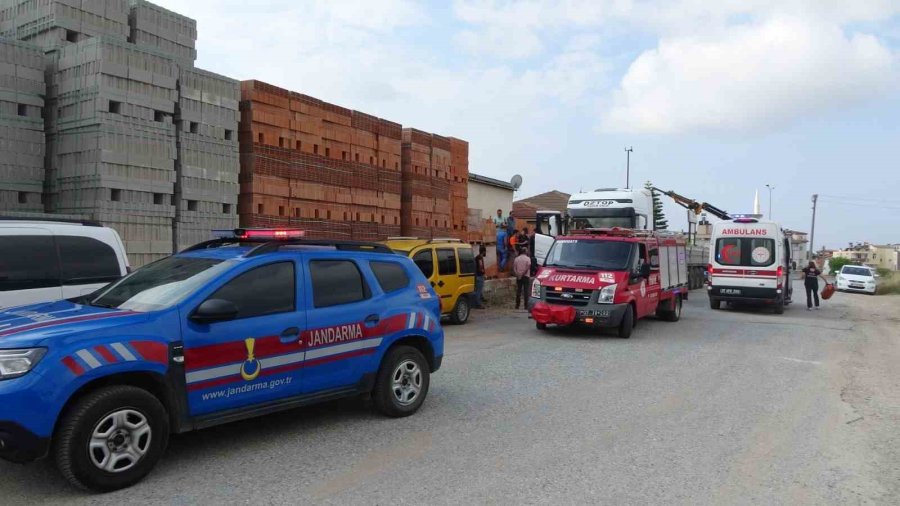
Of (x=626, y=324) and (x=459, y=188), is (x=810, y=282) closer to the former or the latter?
(x=459, y=188)

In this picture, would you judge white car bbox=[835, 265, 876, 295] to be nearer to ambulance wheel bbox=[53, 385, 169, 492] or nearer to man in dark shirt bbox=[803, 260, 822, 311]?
man in dark shirt bbox=[803, 260, 822, 311]

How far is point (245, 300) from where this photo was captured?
5.26m

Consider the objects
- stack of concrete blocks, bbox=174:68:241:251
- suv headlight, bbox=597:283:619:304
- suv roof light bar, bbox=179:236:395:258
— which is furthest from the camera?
suv headlight, bbox=597:283:619:304

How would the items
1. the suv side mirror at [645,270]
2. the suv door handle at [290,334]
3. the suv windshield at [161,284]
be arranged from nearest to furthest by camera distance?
the suv windshield at [161,284] → the suv door handle at [290,334] → the suv side mirror at [645,270]

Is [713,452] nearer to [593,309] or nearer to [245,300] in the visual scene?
[245,300]

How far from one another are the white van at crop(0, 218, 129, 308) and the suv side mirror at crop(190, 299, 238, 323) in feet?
8.68

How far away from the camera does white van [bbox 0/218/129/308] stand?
6.34 meters

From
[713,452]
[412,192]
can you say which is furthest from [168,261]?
[412,192]

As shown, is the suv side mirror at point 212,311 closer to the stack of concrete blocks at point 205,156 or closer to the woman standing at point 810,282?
the stack of concrete blocks at point 205,156

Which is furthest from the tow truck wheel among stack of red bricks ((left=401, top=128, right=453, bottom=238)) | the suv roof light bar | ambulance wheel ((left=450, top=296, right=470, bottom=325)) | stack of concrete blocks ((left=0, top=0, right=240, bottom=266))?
the suv roof light bar

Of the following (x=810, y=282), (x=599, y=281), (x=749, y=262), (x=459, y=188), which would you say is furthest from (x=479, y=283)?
(x=810, y=282)

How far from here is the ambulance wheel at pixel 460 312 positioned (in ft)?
47.8

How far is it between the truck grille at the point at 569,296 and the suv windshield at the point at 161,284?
8.27 m

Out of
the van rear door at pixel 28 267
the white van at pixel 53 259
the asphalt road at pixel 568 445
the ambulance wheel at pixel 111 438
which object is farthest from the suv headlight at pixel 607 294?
the ambulance wheel at pixel 111 438
